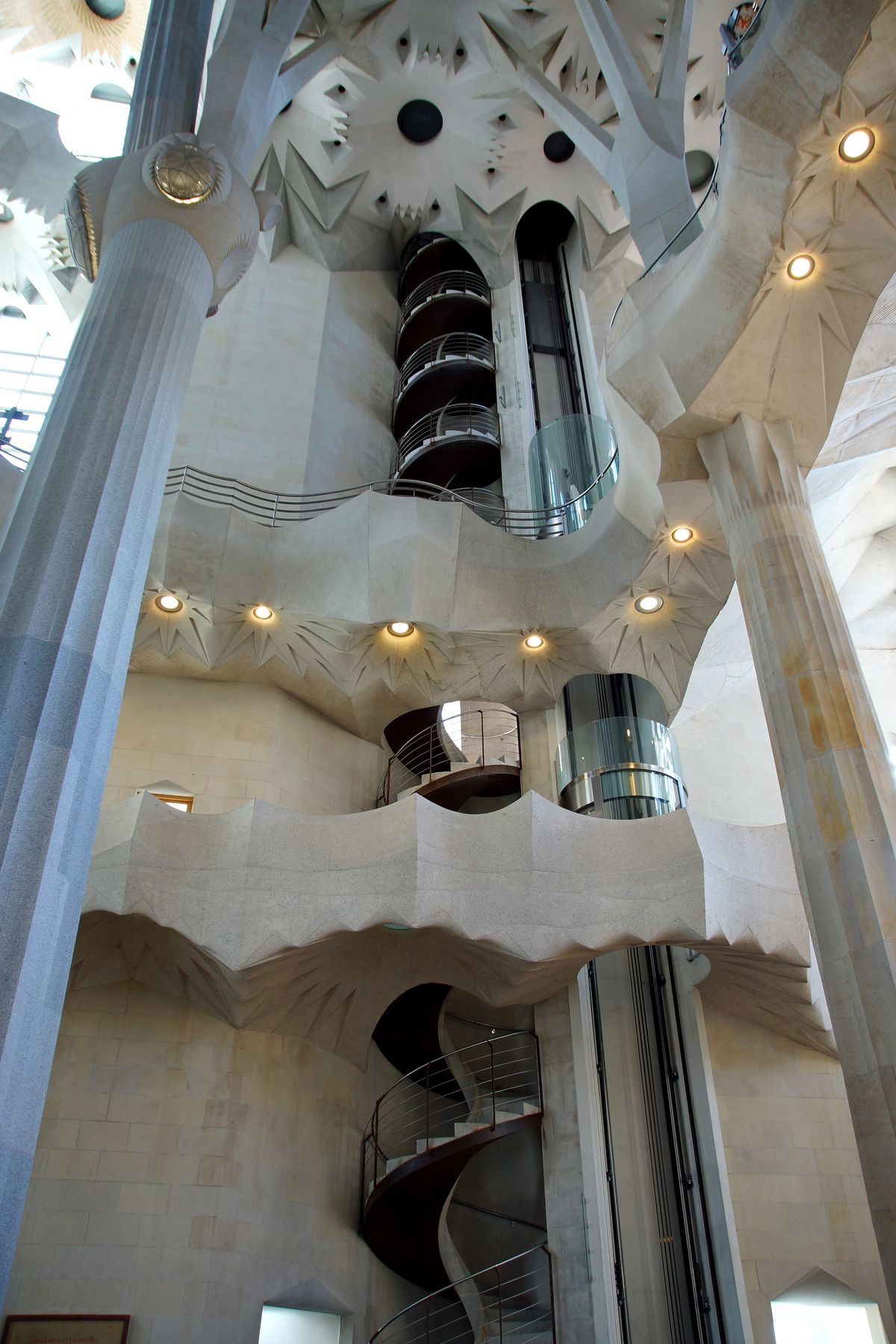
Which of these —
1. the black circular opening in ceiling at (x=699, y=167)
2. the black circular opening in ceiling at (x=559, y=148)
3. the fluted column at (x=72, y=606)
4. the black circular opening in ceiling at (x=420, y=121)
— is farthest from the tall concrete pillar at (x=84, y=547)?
the black circular opening in ceiling at (x=699, y=167)

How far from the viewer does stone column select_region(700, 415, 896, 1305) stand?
7.02 metres

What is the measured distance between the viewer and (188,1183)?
422 inches

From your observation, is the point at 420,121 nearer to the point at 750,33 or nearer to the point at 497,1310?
the point at 750,33

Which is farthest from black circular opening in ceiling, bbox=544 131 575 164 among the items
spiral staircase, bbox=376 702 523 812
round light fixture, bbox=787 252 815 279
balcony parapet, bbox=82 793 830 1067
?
balcony parapet, bbox=82 793 830 1067

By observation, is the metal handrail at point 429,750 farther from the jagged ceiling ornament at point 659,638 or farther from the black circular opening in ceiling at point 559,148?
the black circular opening in ceiling at point 559,148

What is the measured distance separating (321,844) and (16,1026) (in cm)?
538

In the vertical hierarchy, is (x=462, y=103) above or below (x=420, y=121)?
below

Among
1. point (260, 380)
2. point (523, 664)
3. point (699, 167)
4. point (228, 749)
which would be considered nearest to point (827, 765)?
point (523, 664)

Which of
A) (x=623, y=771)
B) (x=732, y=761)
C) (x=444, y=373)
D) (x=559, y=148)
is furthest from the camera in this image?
(x=559, y=148)

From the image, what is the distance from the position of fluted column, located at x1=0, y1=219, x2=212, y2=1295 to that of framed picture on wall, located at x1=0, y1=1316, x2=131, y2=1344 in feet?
16.8

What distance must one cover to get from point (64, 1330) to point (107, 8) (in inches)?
919

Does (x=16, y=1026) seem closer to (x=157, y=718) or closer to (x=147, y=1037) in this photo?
(x=147, y=1037)

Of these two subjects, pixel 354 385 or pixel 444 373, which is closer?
pixel 354 385

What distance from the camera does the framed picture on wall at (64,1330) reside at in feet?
31.4
